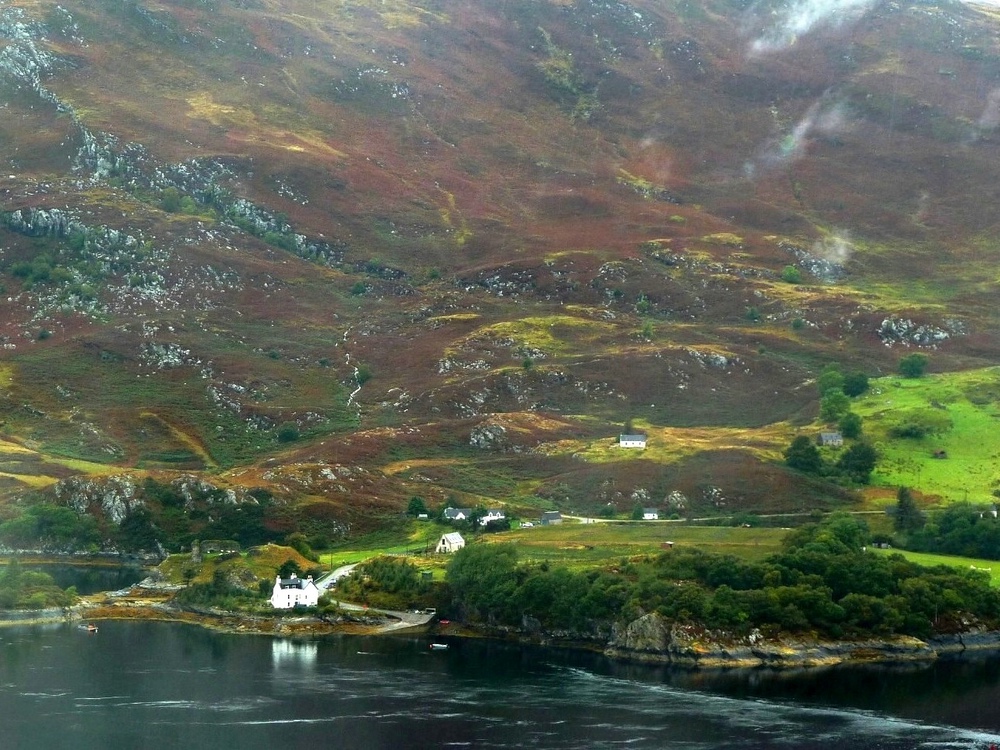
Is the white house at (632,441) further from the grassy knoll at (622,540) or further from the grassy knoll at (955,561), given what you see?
the grassy knoll at (955,561)

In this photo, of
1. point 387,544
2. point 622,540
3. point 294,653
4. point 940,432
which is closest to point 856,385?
point 940,432

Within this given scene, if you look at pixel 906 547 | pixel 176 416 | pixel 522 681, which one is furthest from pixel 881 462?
pixel 176 416

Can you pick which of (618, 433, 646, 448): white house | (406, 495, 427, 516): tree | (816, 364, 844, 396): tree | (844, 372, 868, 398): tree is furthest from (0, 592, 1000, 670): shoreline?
(816, 364, 844, 396): tree

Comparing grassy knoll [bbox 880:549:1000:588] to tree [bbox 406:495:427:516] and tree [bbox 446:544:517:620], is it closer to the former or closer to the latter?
tree [bbox 446:544:517:620]

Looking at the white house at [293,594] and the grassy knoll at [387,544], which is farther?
the grassy knoll at [387,544]

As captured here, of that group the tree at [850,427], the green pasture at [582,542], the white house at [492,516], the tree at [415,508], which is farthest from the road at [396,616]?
the tree at [850,427]

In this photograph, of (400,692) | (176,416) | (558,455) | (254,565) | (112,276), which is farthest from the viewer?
(112,276)

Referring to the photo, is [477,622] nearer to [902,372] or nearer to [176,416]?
[176,416]
